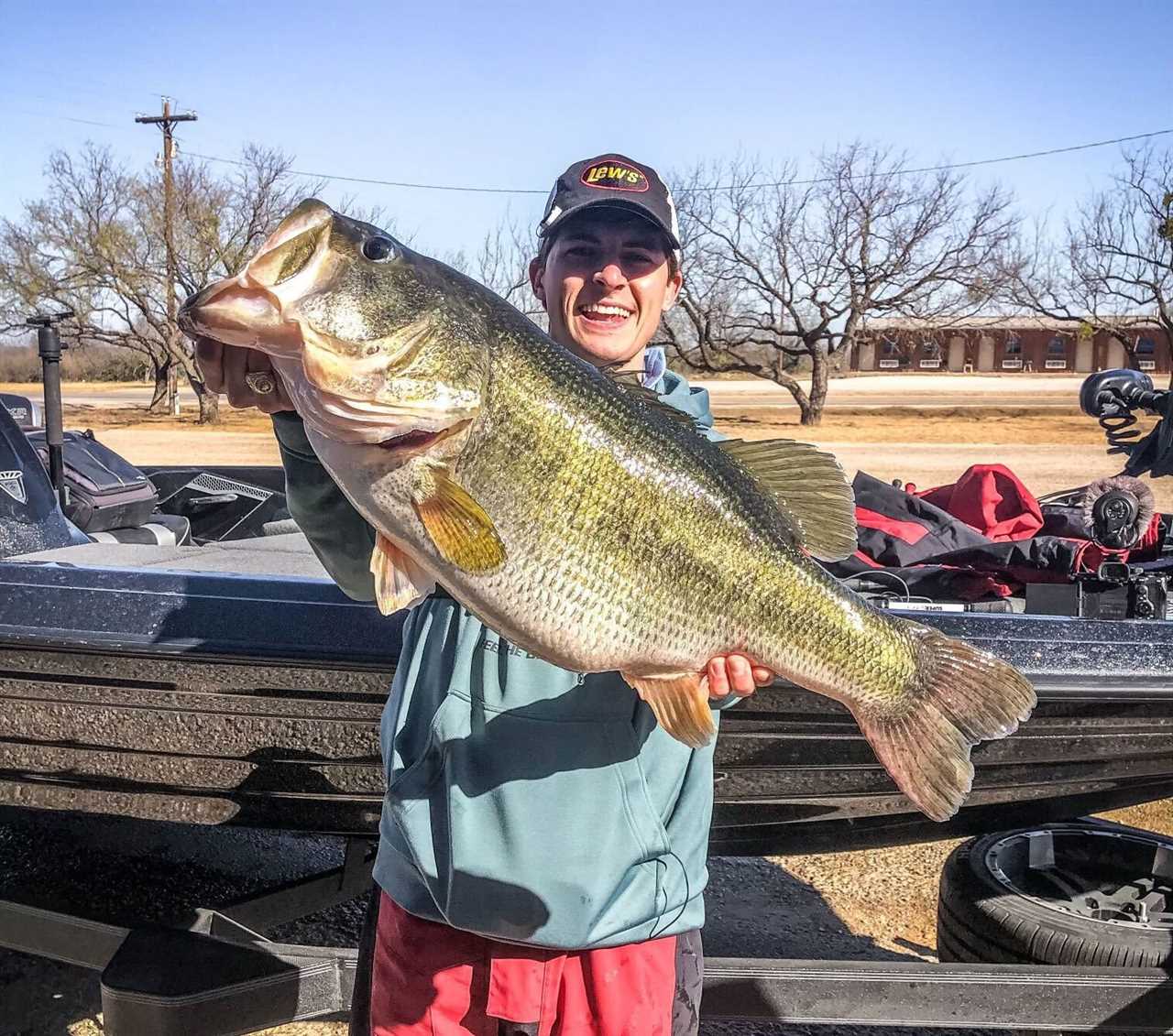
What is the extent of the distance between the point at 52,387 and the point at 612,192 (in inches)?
128

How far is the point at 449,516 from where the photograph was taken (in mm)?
1604

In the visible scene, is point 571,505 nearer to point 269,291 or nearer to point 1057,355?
point 269,291

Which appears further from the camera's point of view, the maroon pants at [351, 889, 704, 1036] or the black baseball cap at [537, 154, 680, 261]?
the black baseball cap at [537, 154, 680, 261]

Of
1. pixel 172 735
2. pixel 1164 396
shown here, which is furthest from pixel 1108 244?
pixel 172 735

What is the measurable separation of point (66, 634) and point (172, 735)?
34 cm

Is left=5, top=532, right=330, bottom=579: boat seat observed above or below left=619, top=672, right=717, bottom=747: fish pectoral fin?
above

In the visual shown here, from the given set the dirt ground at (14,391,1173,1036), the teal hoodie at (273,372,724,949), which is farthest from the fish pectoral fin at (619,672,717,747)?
the dirt ground at (14,391,1173,1036)

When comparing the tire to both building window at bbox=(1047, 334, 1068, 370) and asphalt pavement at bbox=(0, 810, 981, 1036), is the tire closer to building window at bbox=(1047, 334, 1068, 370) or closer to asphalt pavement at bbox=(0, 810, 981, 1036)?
asphalt pavement at bbox=(0, 810, 981, 1036)

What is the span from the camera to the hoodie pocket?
6.30ft

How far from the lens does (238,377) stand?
5.68ft

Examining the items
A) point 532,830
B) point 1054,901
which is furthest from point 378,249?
point 1054,901

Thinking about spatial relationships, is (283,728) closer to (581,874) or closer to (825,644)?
(581,874)

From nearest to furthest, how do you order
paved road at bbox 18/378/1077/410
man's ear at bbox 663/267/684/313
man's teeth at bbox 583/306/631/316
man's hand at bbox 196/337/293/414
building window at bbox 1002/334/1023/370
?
man's hand at bbox 196/337/293/414 < man's teeth at bbox 583/306/631/316 < man's ear at bbox 663/267/684/313 < paved road at bbox 18/378/1077/410 < building window at bbox 1002/334/1023/370

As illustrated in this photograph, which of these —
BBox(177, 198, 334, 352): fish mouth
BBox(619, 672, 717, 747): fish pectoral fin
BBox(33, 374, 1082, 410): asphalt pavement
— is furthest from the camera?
BBox(33, 374, 1082, 410): asphalt pavement
